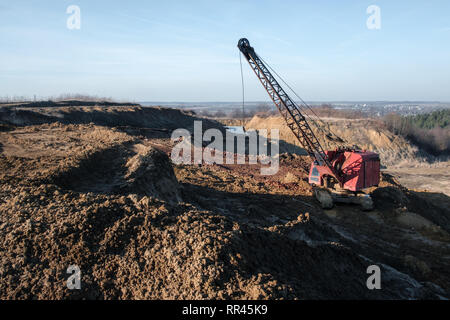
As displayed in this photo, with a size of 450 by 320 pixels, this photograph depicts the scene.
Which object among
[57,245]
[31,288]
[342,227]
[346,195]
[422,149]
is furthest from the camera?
[422,149]

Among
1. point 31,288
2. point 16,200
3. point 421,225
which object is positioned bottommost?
point 421,225

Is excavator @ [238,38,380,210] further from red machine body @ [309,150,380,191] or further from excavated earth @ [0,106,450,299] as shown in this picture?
excavated earth @ [0,106,450,299]

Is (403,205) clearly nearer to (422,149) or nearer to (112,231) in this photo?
(112,231)

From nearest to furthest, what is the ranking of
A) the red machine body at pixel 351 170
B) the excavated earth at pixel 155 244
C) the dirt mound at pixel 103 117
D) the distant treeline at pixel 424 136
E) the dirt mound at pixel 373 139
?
the excavated earth at pixel 155 244, the red machine body at pixel 351 170, the dirt mound at pixel 103 117, the dirt mound at pixel 373 139, the distant treeline at pixel 424 136

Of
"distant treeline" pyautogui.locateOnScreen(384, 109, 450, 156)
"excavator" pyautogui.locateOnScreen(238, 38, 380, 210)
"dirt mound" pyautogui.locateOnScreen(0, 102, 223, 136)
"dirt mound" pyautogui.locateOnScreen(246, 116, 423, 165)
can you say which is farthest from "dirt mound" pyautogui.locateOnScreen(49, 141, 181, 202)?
"distant treeline" pyautogui.locateOnScreen(384, 109, 450, 156)

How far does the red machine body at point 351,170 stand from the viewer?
1466cm

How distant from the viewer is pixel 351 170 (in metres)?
14.9

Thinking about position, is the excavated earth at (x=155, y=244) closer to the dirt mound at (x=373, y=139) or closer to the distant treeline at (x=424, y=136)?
the dirt mound at (x=373, y=139)

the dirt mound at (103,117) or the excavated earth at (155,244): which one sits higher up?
the dirt mound at (103,117)

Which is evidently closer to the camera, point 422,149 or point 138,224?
point 138,224

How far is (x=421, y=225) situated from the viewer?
535 inches

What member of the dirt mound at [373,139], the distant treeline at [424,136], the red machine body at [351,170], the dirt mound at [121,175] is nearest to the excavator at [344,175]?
the red machine body at [351,170]

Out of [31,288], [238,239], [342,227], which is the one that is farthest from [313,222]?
[31,288]
